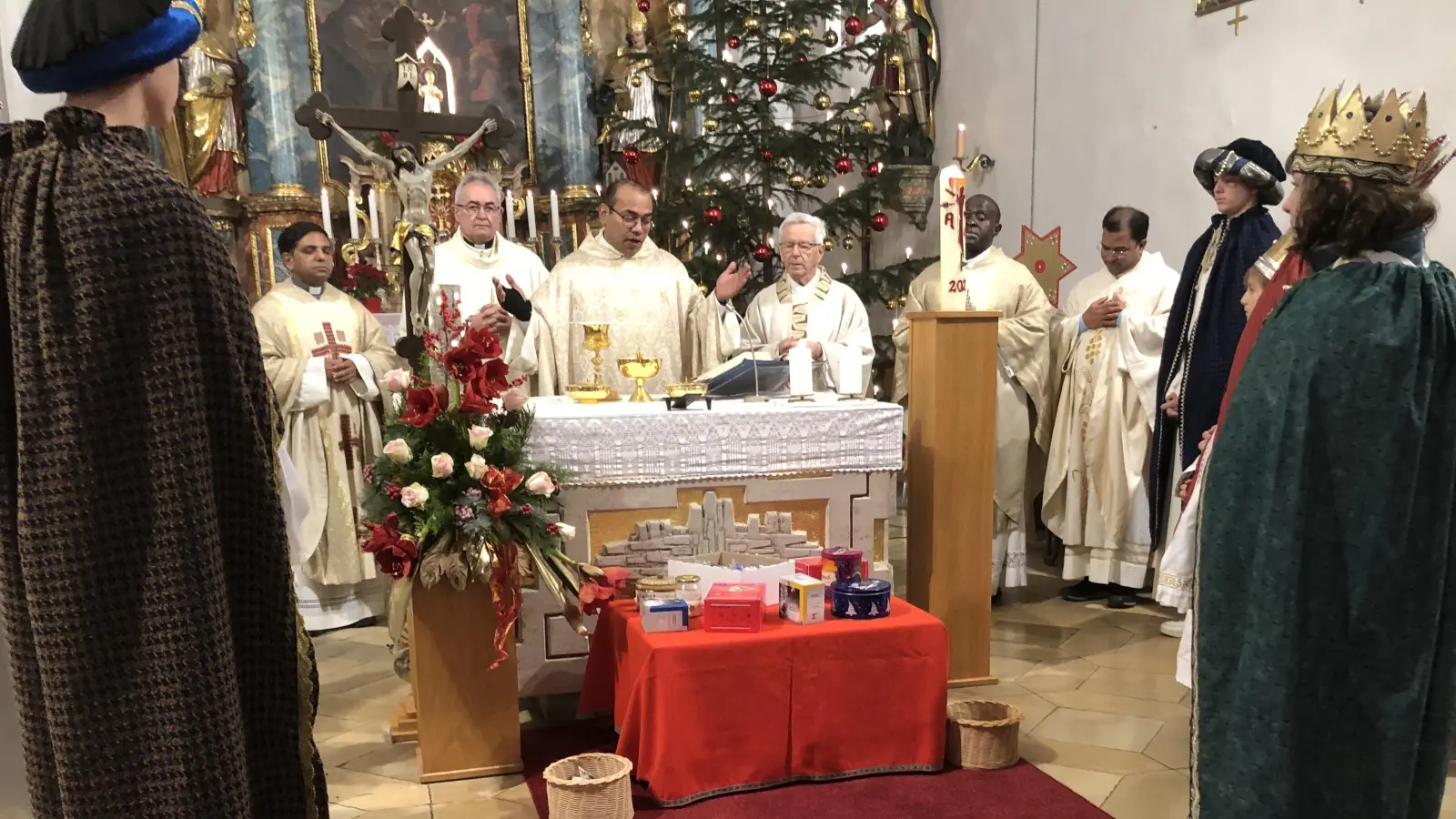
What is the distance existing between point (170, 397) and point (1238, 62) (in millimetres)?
5934

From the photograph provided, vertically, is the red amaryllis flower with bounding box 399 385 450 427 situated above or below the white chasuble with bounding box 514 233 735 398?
below

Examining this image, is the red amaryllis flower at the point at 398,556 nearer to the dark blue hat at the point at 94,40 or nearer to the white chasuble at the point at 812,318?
the dark blue hat at the point at 94,40

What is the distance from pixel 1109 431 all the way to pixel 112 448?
4843mm

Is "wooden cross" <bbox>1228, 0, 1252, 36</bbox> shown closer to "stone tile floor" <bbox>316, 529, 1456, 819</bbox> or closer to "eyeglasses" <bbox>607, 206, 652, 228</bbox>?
"stone tile floor" <bbox>316, 529, 1456, 819</bbox>

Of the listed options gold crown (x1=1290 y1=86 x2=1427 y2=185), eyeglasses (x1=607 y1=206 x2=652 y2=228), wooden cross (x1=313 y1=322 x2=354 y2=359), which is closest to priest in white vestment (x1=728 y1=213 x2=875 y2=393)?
eyeglasses (x1=607 y1=206 x2=652 y2=228)

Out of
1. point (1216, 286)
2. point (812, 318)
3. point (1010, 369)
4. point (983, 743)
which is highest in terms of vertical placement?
point (1216, 286)

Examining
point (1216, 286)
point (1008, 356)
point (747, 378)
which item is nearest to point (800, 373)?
point (747, 378)

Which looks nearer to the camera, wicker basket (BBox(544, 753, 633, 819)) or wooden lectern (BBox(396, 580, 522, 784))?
wicker basket (BBox(544, 753, 633, 819))

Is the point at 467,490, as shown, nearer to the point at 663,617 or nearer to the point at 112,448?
the point at 663,617

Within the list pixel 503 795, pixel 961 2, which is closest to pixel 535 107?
pixel 961 2

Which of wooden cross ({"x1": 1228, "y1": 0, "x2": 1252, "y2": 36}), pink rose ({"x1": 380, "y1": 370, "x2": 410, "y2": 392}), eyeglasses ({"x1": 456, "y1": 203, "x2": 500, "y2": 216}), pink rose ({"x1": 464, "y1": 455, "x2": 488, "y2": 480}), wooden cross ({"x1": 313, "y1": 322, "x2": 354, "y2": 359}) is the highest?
wooden cross ({"x1": 1228, "y1": 0, "x2": 1252, "y2": 36})

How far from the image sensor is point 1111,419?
5.30m

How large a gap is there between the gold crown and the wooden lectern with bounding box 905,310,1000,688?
2.00m

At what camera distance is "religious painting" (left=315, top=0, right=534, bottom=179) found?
8.53 meters
